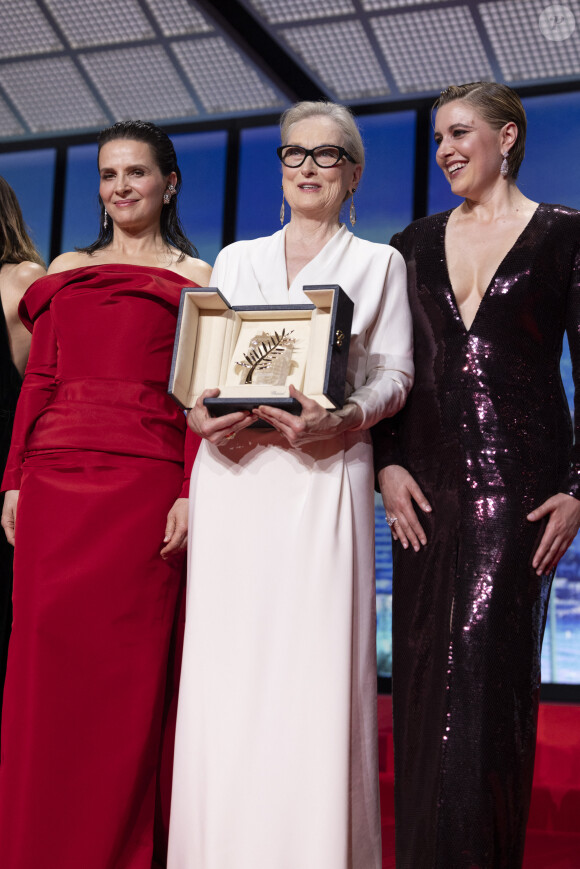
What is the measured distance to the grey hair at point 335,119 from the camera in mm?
2352

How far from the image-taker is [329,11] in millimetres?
5008

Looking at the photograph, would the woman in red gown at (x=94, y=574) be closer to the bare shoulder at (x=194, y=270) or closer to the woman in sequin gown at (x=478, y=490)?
the bare shoulder at (x=194, y=270)

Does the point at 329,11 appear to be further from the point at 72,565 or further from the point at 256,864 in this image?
the point at 256,864

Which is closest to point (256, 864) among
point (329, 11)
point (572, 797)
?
point (572, 797)

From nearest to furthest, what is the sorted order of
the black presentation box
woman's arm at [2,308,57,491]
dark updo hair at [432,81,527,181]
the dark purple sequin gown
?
the black presentation box < the dark purple sequin gown < dark updo hair at [432,81,527,181] < woman's arm at [2,308,57,491]

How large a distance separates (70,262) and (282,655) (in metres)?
1.25

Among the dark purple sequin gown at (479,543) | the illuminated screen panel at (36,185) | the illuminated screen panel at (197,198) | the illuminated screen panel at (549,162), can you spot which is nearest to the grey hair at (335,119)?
the dark purple sequin gown at (479,543)

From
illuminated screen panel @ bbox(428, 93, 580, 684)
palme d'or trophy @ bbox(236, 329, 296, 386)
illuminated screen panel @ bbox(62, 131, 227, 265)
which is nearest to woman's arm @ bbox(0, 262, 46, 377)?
palme d'or trophy @ bbox(236, 329, 296, 386)

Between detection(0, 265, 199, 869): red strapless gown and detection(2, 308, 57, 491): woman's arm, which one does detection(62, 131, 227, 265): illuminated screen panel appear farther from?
detection(0, 265, 199, 869): red strapless gown

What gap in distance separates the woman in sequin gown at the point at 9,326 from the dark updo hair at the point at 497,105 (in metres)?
1.42

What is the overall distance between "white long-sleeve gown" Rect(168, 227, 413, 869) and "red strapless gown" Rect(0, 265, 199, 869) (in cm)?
27

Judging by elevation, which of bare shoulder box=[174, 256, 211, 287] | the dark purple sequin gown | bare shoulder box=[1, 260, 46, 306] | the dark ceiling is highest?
the dark ceiling

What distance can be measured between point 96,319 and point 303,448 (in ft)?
2.30

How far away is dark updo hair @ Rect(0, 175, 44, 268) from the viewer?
3.22m
